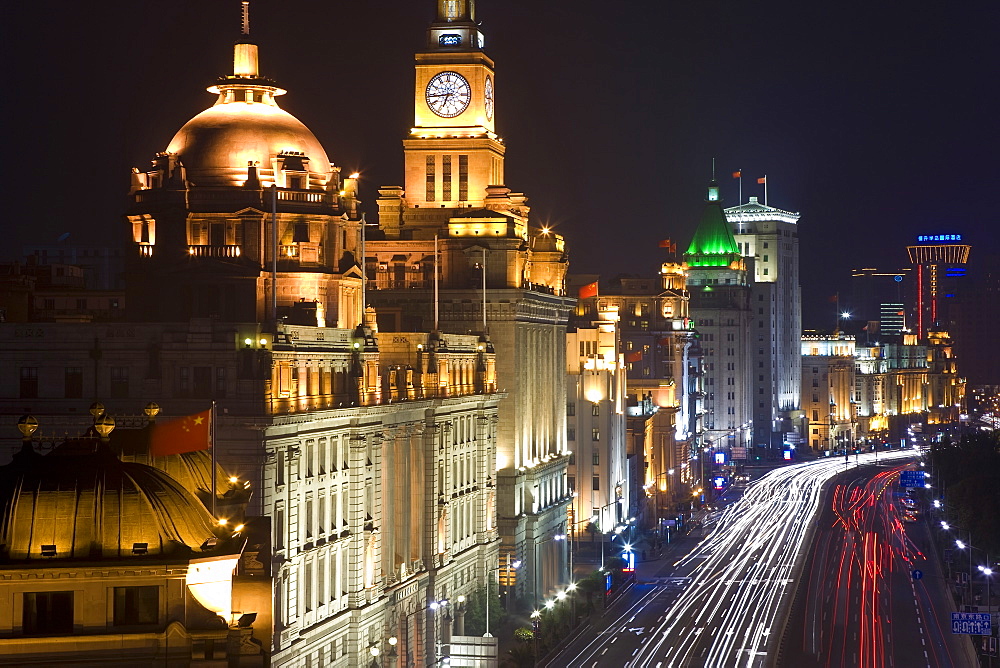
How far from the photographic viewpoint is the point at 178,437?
6706 cm

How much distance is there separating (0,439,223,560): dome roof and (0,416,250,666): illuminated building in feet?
0.10

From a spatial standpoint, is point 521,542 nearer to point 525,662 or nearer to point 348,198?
point 525,662

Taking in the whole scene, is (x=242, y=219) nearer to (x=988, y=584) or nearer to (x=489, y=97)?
(x=489, y=97)

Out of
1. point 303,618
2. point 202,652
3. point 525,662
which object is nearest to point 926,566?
point 525,662

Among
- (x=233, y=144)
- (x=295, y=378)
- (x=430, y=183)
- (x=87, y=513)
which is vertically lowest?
(x=87, y=513)

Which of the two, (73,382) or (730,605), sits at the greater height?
(73,382)

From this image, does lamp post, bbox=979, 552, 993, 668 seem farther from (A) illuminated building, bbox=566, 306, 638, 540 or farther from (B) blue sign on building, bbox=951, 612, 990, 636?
(A) illuminated building, bbox=566, 306, 638, 540

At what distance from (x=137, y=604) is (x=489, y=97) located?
109m

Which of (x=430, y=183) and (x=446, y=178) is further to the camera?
(x=430, y=183)

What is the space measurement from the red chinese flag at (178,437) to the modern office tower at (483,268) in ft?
240

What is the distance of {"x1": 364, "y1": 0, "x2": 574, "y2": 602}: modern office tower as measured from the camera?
14912 cm

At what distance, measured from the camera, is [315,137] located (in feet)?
395

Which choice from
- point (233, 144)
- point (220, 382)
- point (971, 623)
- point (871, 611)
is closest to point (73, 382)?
point (220, 382)

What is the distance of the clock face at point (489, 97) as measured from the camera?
158750 millimetres
